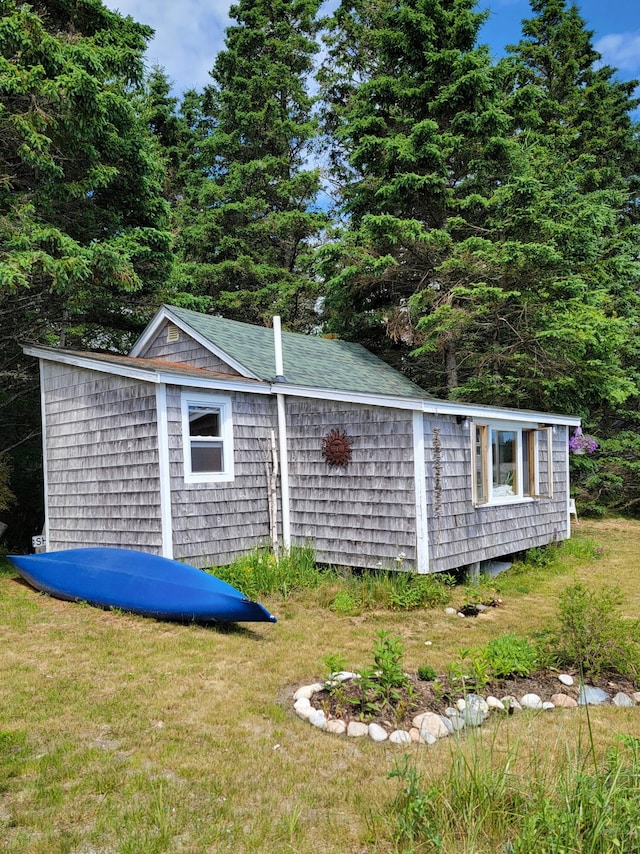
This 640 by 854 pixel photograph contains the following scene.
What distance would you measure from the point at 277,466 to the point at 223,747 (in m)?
6.28

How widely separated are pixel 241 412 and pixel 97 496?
8.89 feet

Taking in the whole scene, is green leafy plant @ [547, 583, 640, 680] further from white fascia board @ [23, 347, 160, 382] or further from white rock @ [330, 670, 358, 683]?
white fascia board @ [23, 347, 160, 382]

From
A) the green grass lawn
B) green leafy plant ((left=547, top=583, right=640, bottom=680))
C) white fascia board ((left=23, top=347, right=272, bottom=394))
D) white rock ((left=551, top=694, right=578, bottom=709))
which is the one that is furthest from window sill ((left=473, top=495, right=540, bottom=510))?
white rock ((left=551, top=694, right=578, bottom=709))

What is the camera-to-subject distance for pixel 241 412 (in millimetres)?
9672

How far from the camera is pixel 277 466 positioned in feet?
32.9

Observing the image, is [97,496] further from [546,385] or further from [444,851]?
[546,385]

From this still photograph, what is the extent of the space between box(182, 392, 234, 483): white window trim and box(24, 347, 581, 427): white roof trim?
0.79ft

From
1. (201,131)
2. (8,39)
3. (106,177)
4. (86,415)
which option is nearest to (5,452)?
(86,415)

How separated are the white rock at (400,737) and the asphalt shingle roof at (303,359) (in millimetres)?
6660

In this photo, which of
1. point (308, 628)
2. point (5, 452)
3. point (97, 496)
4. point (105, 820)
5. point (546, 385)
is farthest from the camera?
point (546, 385)

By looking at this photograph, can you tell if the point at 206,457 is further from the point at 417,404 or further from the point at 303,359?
the point at 303,359

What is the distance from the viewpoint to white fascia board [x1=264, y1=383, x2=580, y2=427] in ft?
26.7

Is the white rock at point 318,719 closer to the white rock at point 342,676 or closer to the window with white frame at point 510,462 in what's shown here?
the white rock at point 342,676

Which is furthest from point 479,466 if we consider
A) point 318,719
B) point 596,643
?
point 318,719
